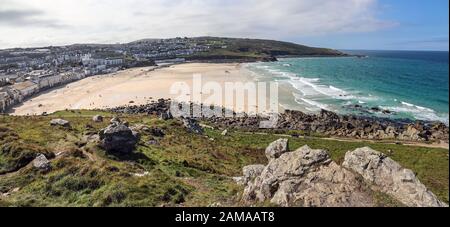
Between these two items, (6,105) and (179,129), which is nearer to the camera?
(179,129)

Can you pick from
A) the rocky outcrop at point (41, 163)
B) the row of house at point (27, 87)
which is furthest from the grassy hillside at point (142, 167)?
the row of house at point (27, 87)

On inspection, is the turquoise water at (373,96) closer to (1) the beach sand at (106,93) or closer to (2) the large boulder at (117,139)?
(1) the beach sand at (106,93)

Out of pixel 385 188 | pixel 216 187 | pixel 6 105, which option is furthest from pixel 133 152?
pixel 6 105

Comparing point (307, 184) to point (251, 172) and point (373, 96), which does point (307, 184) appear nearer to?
point (251, 172)

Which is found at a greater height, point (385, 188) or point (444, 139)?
point (385, 188)

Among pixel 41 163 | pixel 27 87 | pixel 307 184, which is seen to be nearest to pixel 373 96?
pixel 307 184
